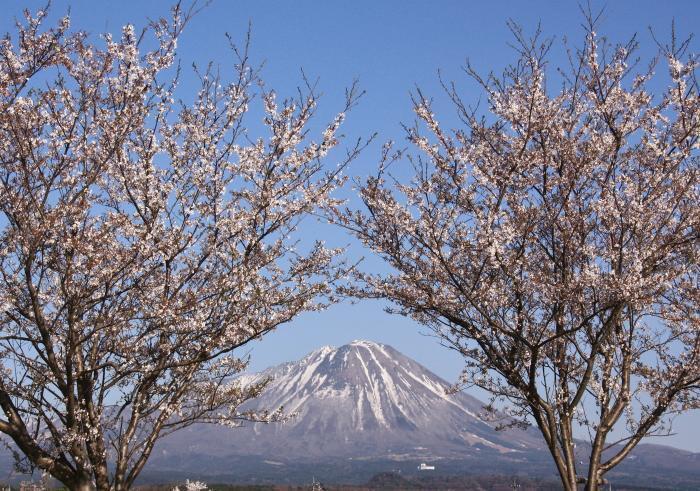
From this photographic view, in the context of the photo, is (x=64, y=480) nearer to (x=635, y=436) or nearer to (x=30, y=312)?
(x=30, y=312)

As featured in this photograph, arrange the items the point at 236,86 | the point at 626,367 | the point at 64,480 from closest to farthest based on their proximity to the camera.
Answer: the point at 64,480
the point at 236,86
the point at 626,367

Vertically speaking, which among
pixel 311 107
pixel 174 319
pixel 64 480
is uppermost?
pixel 311 107

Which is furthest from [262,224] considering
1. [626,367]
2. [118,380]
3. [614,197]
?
[626,367]

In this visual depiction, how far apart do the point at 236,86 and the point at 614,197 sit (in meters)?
6.18

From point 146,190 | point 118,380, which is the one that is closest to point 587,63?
point 146,190

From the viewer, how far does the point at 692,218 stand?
12438mm

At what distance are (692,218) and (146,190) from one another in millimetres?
8750

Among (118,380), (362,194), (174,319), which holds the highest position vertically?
(362,194)

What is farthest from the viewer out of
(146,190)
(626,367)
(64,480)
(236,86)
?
(626,367)

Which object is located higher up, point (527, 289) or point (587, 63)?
Answer: point (587, 63)

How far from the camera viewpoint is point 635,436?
12.3 meters

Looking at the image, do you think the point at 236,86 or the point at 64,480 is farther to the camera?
the point at 236,86

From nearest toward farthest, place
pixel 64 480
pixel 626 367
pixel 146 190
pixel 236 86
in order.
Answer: pixel 64 480
pixel 146 190
pixel 236 86
pixel 626 367

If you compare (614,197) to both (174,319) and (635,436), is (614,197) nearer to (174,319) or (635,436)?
(635,436)
